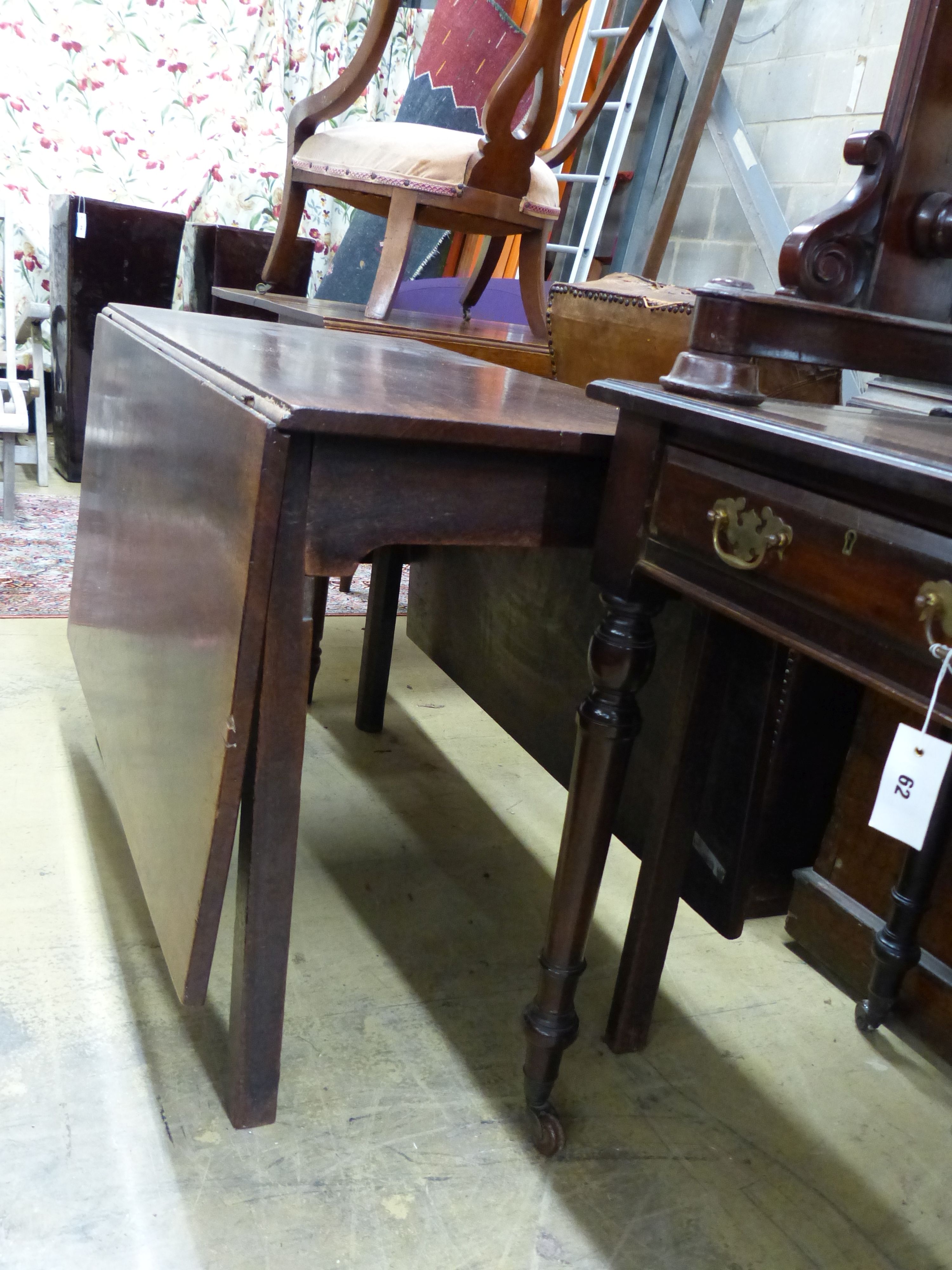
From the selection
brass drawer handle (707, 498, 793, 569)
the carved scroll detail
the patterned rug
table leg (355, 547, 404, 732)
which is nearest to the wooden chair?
table leg (355, 547, 404, 732)

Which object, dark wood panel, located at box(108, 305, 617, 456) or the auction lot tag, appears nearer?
the auction lot tag

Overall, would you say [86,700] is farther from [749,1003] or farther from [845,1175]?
[845,1175]

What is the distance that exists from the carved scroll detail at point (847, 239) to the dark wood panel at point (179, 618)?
523 millimetres

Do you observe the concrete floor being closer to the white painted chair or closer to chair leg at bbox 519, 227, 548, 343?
chair leg at bbox 519, 227, 548, 343

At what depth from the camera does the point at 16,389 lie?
10.2 feet

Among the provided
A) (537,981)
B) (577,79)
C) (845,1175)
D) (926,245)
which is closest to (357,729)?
(537,981)

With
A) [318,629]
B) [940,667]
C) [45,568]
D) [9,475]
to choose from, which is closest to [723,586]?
[940,667]

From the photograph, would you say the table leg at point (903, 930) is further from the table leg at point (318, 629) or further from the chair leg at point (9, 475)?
the chair leg at point (9, 475)

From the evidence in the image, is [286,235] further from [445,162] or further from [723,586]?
[723,586]

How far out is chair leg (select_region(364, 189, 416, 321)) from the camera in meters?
1.95

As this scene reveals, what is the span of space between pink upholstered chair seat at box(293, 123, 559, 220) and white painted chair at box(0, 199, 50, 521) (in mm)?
1357

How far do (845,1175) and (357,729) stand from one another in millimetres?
1200

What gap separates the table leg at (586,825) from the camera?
94cm

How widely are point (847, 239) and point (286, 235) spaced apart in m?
1.67
